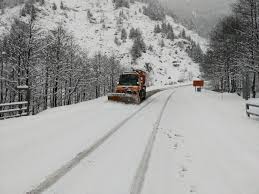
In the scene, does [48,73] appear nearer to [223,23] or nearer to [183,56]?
[223,23]

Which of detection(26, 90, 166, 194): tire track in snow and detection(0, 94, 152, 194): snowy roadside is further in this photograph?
detection(0, 94, 152, 194): snowy roadside

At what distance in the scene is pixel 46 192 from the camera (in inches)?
200

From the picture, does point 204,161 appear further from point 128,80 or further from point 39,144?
point 128,80

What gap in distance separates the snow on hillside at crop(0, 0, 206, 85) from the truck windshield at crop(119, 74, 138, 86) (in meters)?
89.9

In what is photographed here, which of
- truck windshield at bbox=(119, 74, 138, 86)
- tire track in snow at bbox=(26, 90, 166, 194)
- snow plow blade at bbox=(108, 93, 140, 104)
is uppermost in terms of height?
truck windshield at bbox=(119, 74, 138, 86)

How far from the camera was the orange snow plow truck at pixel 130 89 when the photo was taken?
2252 cm

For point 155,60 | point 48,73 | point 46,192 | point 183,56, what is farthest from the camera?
point 183,56

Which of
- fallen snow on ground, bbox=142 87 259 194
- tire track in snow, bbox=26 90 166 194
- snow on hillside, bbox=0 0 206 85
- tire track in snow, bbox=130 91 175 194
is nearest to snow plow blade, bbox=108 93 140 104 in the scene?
fallen snow on ground, bbox=142 87 259 194

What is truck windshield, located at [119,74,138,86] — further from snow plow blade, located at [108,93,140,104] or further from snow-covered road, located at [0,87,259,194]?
snow-covered road, located at [0,87,259,194]

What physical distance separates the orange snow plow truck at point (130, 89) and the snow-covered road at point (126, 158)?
1002cm

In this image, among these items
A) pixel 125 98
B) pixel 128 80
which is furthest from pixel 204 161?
pixel 128 80

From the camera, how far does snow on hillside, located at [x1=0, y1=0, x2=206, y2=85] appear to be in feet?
441

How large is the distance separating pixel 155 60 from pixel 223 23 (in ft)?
334

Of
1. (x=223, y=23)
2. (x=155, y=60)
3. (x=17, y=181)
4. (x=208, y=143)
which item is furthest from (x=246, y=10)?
(x=155, y=60)
